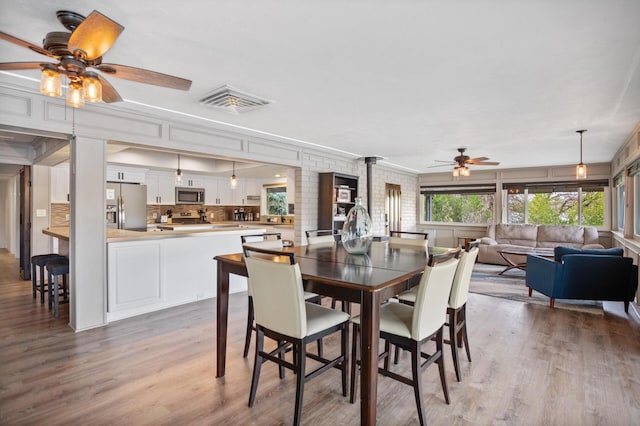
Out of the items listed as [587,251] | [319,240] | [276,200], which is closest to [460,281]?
[319,240]

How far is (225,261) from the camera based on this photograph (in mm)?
2344

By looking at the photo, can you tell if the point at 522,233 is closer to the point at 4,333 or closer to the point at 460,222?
the point at 460,222

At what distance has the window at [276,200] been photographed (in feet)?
28.0

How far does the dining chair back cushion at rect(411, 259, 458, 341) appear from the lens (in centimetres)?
184

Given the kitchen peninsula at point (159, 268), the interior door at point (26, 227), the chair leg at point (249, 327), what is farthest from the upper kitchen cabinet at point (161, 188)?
the chair leg at point (249, 327)

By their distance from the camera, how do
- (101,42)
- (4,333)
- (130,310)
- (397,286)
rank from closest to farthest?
(101,42) < (397,286) < (4,333) < (130,310)

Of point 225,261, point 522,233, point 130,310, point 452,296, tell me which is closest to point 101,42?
point 225,261

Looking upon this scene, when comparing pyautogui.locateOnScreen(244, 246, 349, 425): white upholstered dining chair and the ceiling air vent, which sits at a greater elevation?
the ceiling air vent

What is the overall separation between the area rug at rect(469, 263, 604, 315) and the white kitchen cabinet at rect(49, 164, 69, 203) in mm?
7047

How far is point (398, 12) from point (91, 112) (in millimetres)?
3024

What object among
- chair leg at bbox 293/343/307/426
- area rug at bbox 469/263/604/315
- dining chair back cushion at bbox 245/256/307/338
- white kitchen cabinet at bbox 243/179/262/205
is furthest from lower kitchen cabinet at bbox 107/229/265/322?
white kitchen cabinet at bbox 243/179/262/205

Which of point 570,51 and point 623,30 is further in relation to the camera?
point 570,51


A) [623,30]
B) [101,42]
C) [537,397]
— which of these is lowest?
[537,397]

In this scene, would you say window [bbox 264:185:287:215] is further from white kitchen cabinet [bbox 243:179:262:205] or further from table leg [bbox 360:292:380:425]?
table leg [bbox 360:292:380:425]
